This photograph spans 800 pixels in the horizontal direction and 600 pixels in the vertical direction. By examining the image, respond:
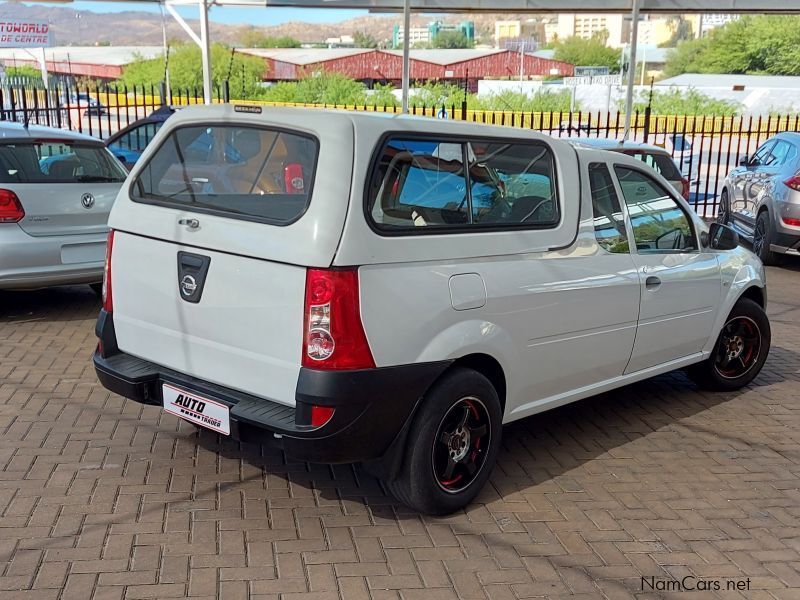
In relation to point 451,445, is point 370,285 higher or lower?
higher

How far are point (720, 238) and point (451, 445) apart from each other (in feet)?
8.46

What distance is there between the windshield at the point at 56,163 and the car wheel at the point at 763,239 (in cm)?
773

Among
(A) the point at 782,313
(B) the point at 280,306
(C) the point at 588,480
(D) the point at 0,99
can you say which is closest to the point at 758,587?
(C) the point at 588,480

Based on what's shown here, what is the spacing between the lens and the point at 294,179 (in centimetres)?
377

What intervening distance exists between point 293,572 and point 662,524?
179cm

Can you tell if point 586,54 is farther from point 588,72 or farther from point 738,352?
point 738,352

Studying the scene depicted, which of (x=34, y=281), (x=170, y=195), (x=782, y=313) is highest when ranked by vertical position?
(x=170, y=195)

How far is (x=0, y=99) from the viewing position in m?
11.8

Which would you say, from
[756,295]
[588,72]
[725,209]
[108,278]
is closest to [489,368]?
[108,278]

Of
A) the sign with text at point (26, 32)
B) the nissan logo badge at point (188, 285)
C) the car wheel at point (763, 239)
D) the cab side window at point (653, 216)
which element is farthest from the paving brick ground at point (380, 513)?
the sign with text at point (26, 32)

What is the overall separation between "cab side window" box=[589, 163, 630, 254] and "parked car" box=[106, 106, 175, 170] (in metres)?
8.31

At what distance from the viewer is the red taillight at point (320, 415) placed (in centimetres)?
359

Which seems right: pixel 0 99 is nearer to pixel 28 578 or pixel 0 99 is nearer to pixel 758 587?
pixel 28 578

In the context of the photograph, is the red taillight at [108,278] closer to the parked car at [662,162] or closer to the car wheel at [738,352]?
the car wheel at [738,352]
